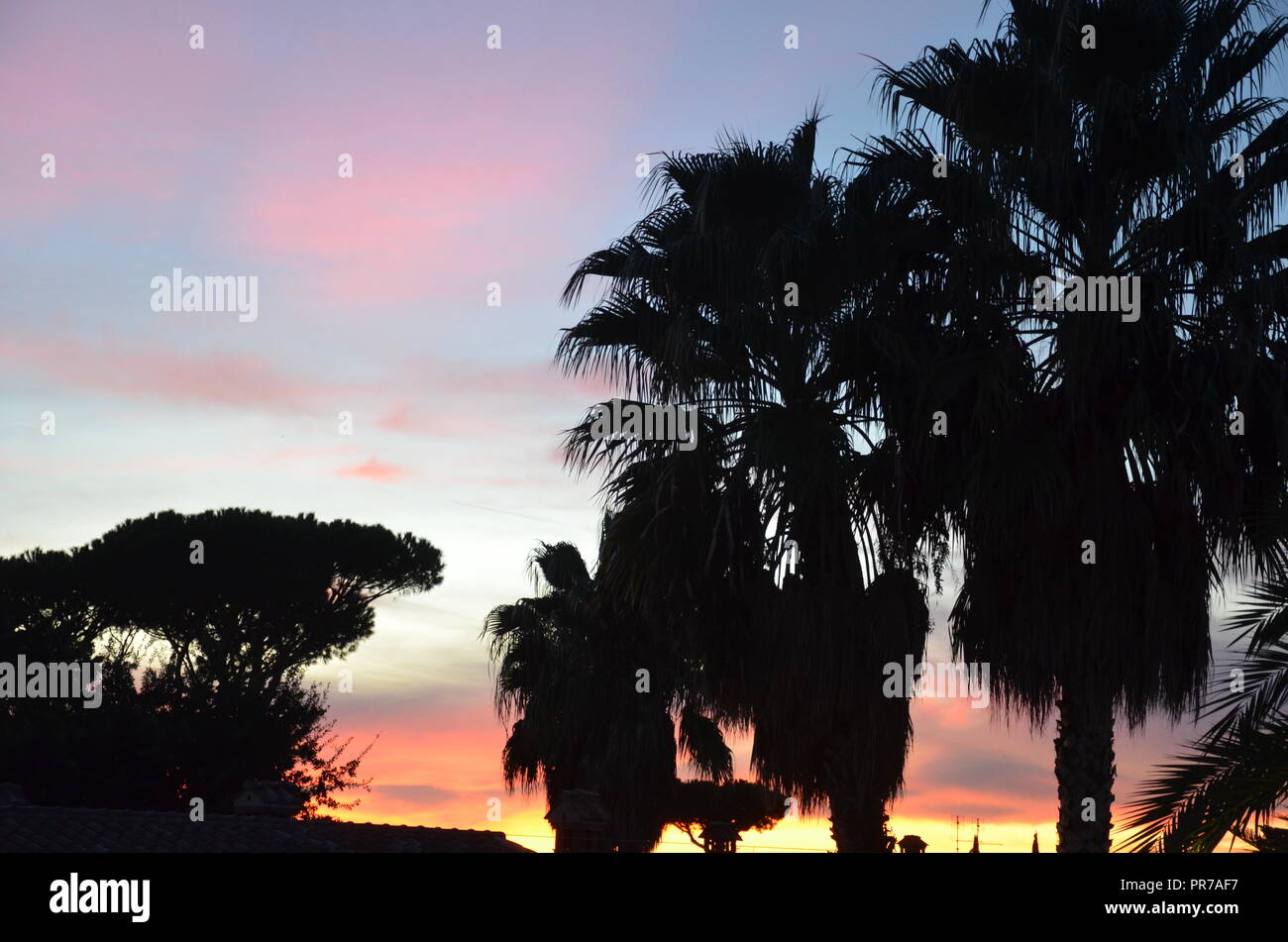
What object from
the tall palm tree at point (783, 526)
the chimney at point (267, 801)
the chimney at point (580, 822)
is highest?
the tall palm tree at point (783, 526)

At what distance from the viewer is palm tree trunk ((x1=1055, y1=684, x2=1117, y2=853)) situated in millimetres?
13594

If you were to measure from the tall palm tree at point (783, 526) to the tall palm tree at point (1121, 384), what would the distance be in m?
1.27

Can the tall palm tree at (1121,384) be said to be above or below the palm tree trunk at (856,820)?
above

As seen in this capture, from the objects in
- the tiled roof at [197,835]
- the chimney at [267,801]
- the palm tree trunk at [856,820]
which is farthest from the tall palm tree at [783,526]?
the chimney at [267,801]

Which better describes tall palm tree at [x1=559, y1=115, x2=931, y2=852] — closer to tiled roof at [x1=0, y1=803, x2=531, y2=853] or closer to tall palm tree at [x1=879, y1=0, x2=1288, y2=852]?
tall palm tree at [x1=879, y1=0, x2=1288, y2=852]

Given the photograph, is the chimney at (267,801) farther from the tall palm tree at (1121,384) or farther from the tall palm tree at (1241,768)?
the tall palm tree at (1241,768)

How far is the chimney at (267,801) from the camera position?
28.3m

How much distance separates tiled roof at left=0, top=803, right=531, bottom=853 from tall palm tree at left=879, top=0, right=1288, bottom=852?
12180mm

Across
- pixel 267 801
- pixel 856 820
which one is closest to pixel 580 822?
pixel 856 820

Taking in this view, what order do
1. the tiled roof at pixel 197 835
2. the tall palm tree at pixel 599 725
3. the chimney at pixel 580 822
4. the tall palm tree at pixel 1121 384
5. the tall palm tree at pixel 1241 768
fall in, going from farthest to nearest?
the tall palm tree at pixel 599 725, the chimney at pixel 580 822, the tiled roof at pixel 197 835, the tall palm tree at pixel 1121 384, the tall palm tree at pixel 1241 768
